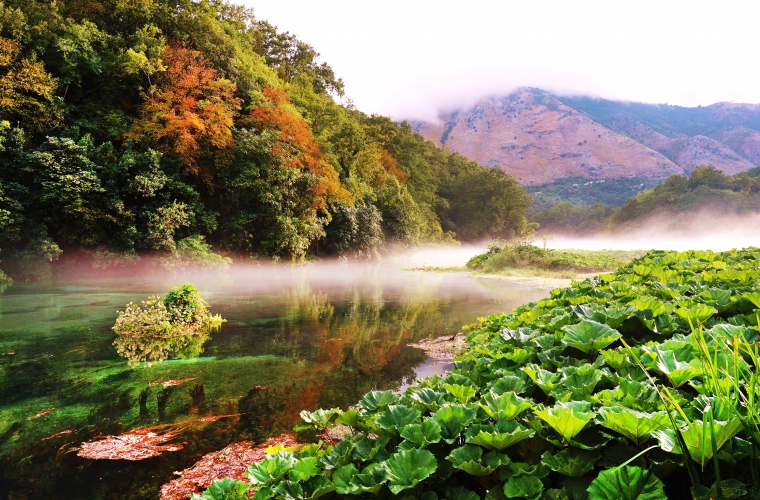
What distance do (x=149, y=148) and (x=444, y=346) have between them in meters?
15.1

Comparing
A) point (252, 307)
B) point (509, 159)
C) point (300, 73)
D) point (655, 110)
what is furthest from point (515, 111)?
point (252, 307)

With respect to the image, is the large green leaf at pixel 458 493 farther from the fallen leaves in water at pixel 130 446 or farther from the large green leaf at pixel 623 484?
the fallen leaves in water at pixel 130 446

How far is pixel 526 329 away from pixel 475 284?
452 inches

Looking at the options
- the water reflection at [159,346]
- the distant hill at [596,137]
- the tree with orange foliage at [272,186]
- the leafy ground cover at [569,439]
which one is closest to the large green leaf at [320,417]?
the leafy ground cover at [569,439]

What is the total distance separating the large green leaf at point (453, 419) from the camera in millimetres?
1242

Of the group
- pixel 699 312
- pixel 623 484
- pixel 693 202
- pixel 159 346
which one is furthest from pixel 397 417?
pixel 693 202

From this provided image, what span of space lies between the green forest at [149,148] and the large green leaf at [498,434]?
16716 millimetres

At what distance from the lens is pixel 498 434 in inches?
42.4

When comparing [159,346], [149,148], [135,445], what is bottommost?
[159,346]

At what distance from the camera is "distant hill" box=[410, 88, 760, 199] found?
80.4 meters

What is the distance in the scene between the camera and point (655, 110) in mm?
121250

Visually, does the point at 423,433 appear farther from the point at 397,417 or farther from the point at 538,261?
the point at 538,261

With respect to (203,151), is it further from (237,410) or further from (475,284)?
(237,410)

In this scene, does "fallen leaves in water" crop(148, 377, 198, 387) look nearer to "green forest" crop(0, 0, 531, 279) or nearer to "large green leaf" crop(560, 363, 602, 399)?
"large green leaf" crop(560, 363, 602, 399)
